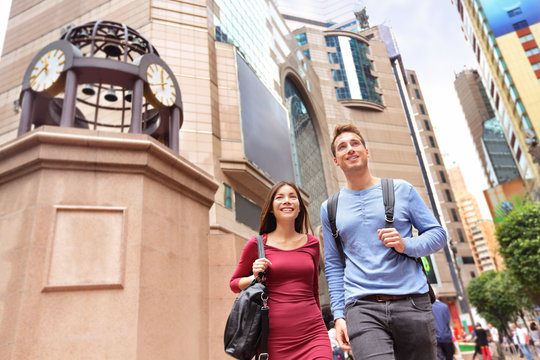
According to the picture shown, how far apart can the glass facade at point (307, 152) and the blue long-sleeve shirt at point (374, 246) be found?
3206 cm

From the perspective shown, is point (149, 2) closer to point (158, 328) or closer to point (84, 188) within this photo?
point (84, 188)

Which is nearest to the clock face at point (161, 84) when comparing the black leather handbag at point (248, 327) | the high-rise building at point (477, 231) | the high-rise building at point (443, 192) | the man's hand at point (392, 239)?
the black leather handbag at point (248, 327)

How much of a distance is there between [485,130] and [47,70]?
5303 inches

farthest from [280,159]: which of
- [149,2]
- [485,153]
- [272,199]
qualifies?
[485,153]

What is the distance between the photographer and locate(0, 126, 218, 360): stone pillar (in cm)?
579

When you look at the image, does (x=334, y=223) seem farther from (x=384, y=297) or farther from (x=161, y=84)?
(x=161, y=84)

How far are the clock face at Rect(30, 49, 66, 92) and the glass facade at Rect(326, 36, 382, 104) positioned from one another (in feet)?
151

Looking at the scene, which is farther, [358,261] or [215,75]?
[215,75]

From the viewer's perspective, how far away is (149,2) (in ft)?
68.5

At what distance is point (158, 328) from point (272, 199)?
4202 mm

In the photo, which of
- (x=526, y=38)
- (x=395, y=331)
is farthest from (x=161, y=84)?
(x=526, y=38)

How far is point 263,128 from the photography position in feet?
74.1

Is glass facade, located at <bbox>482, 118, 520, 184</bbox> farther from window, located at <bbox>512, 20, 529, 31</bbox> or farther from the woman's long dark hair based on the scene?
the woman's long dark hair

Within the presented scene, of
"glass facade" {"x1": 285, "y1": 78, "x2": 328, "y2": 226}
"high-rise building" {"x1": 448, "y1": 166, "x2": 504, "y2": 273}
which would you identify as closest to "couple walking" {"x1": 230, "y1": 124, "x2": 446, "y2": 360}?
"glass facade" {"x1": 285, "y1": 78, "x2": 328, "y2": 226}
